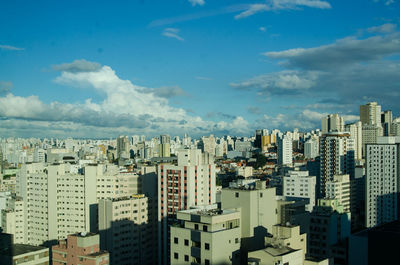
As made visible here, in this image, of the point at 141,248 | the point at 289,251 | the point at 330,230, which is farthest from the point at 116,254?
the point at 289,251

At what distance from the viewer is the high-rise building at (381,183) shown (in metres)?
13.9

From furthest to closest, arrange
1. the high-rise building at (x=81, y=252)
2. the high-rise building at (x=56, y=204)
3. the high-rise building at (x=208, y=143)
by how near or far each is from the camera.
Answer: the high-rise building at (x=208, y=143), the high-rise building at (x=56, y=204), the high-rise building at (x=81, y=252)

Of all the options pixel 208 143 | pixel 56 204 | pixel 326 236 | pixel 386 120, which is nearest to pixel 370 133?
pixel 386 120

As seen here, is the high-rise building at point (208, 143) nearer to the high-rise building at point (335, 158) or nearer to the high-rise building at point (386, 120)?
the high-rise building at point (386, 120)

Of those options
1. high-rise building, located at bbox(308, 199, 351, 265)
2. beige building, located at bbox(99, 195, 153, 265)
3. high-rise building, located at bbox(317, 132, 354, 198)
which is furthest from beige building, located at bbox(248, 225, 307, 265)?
high-rise building, located at bbox(317, 132, 354, 198)

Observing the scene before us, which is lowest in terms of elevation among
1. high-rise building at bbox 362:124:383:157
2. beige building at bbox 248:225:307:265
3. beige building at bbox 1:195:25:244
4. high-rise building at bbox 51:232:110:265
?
beige building at bbox 1:195:25:244

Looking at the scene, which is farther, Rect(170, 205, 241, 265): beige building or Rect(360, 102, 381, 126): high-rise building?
Rect(360, 102, 381, 126): high-rise building

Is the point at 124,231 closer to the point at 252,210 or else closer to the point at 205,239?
the point at 252,210

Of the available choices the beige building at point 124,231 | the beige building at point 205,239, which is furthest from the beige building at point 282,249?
the beige building at point 124,231

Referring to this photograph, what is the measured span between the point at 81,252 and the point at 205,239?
2.61 m

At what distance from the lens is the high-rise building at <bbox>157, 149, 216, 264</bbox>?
956 cm

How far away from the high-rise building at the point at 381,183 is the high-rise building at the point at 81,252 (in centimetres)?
976

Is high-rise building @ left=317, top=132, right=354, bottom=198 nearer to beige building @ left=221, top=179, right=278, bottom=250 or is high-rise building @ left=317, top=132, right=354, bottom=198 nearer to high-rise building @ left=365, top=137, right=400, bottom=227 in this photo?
high-rise building @ left=365, top=137, right=400, bottom=227

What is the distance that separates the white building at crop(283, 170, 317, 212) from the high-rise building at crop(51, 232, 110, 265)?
32.3 ft
